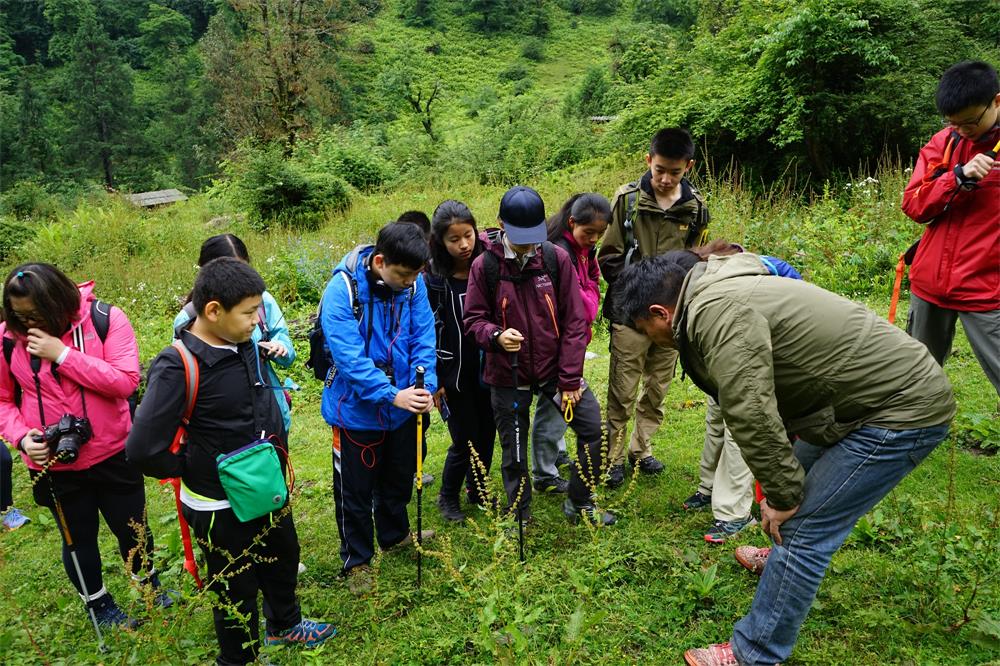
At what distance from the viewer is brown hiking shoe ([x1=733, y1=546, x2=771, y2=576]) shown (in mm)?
3316

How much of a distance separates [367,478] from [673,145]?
270 cm

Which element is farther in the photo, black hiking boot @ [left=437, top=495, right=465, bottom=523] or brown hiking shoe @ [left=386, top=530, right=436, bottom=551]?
black hiking boot @ [left=437, top=495, right=465, bottom=523]

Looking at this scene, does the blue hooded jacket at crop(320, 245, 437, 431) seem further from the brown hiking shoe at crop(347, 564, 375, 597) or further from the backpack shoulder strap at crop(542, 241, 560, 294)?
the brown hiking shoe at crop(347, 564, 375, 597)

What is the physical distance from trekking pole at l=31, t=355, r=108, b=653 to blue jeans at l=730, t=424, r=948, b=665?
3.04 m

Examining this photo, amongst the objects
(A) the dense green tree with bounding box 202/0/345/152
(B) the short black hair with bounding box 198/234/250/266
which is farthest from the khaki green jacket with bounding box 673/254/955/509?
(A) the dense green tree with bounding box 202/0/345/152

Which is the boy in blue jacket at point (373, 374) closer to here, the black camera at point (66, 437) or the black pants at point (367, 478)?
the black pants at point (367, 478)

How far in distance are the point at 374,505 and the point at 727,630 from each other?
204 centimetres

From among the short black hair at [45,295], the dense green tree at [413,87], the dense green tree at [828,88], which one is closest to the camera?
the short black hair at [45,295]

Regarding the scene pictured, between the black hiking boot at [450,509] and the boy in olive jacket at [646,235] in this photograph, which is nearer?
the boy in olive jacket at [646,235]

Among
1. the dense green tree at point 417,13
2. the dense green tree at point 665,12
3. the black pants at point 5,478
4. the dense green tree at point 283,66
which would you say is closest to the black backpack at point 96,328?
the black pants at point 5,478

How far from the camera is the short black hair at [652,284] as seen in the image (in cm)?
251

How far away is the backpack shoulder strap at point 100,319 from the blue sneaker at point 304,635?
5.58ft

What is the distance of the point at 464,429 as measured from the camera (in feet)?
13.6

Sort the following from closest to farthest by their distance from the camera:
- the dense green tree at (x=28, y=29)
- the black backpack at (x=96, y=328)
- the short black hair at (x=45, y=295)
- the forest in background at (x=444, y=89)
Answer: the short black hair at (x=45, y=295) → the black backpack at (x=96, y=328) → the forest in background at (x=444, y=89) → the dense green tree at (x=28, y=29)
